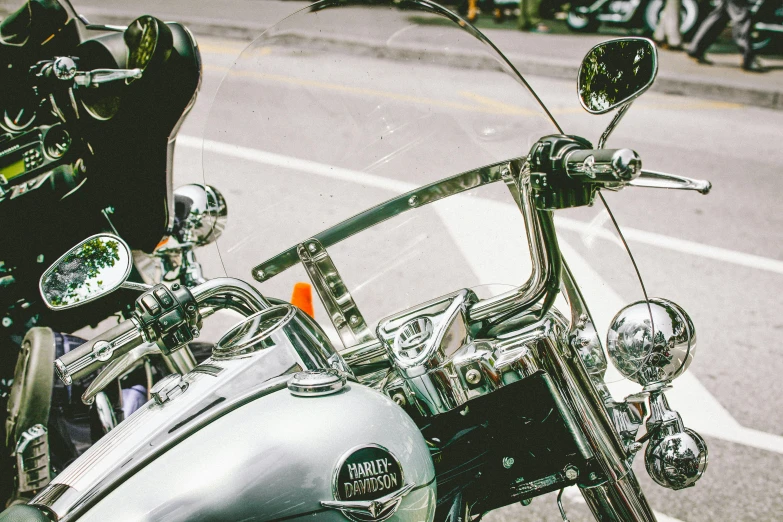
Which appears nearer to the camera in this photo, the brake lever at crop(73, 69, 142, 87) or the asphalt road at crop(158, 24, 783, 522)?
the asphalt road at crop(158, 24, 783, 522)

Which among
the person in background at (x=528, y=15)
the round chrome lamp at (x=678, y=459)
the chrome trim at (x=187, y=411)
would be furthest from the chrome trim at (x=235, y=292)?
the person in background at (x=528, y=15)

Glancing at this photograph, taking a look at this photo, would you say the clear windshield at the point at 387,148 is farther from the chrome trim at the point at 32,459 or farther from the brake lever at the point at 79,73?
the chrome trim at the point at 32,459

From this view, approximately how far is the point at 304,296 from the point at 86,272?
44 centimetres

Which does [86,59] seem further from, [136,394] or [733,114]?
[733,114]

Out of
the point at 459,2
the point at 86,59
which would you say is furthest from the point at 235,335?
the point at 459,2

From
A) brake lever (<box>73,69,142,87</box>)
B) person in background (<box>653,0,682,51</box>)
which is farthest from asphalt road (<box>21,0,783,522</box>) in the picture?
person in background (<box>653,0,682,51</box>)

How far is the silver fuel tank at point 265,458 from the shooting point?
3.84 ft

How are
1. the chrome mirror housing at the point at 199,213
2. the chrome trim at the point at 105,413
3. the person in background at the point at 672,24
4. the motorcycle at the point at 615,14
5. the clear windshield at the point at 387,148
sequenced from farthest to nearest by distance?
the motorcycle at the point at 615,14 → the person in background at the point at 672,24 → the chrome mirror housing at the point at 199,213 → the chrome trim at the point at 105,413 → the clear windshield at the point at 387,148

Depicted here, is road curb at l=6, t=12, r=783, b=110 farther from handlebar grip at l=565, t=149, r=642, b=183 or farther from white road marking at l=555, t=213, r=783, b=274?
white road marking at l=555, t=213, r=783, b=274

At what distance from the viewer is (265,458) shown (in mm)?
1176

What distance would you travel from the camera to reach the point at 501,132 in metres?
1.63

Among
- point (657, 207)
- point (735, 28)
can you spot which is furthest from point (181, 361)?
point (735, 28)

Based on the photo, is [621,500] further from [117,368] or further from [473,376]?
[117,368]

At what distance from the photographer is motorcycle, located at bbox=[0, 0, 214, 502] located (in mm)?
2199
